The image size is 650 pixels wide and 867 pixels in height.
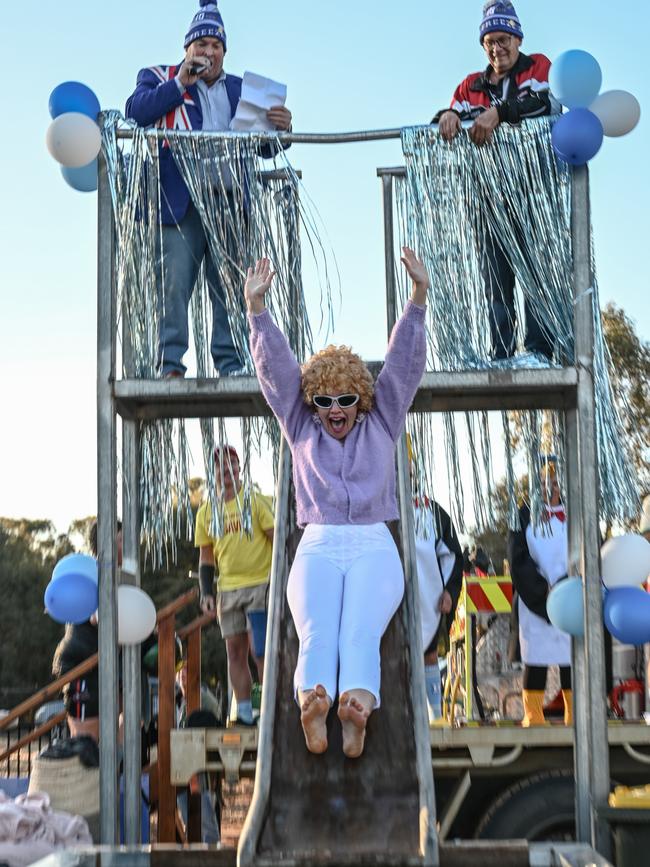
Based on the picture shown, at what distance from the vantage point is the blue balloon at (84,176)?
5.98m

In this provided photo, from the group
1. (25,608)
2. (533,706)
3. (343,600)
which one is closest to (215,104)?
(343,600)

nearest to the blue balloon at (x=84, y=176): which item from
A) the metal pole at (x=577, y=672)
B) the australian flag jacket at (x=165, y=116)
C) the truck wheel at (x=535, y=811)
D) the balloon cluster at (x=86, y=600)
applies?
the australian flag jacket at (x=165, y=116)

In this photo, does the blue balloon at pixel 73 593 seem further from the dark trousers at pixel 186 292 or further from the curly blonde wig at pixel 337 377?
the curly blonde wig at pixel 337 377

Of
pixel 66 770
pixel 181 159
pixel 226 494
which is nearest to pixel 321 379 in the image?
pixel 181 159

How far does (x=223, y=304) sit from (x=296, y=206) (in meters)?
0.61

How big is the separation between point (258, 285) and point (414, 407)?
1067 mm

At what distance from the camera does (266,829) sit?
188 inches

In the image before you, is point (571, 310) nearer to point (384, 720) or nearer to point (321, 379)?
point (321, 379)

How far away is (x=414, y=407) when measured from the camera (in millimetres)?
6168

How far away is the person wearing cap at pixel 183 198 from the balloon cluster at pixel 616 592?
1.93 m

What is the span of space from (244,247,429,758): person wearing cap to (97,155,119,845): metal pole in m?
0.73

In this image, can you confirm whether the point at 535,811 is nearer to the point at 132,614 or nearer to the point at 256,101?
the point at 132,614

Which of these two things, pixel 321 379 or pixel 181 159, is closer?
pixel 321 379

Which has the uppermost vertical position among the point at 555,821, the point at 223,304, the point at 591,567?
the point at 223,304
